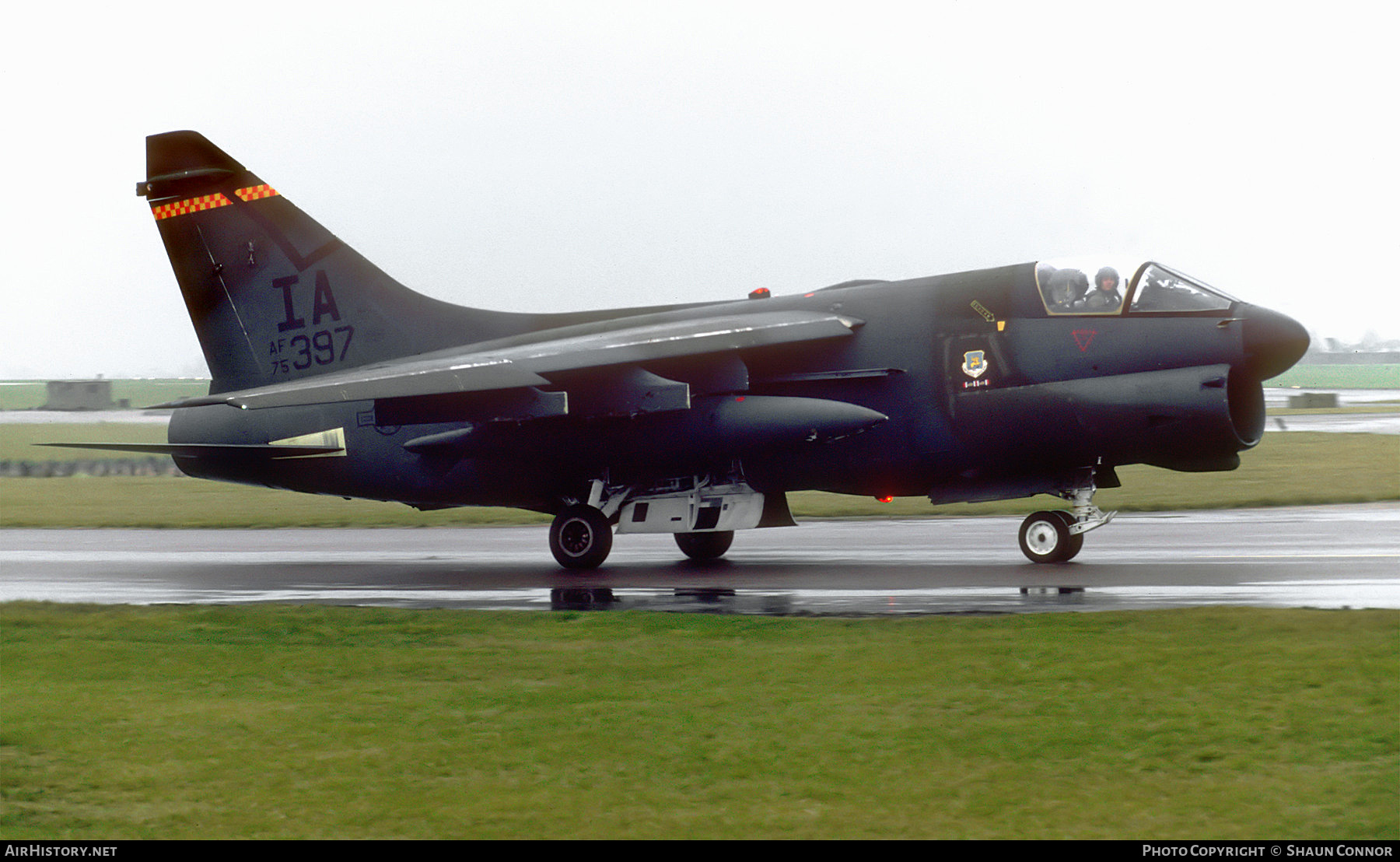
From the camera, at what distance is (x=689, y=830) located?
535 centimetres

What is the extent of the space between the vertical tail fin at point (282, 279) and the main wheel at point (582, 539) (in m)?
3.26

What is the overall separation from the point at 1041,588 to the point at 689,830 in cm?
816

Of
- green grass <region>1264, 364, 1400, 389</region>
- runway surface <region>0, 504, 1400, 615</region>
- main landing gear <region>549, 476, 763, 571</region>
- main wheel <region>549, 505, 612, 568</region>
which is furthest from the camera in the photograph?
green grass <region>1264, 364, 1400, 389</region>

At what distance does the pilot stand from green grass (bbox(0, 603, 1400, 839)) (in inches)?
203

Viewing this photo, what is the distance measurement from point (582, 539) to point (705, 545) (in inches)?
73.6

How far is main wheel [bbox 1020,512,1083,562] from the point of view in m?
15.2

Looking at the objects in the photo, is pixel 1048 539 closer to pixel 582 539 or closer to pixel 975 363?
pixel 975 363

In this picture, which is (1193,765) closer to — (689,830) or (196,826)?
(689,830)

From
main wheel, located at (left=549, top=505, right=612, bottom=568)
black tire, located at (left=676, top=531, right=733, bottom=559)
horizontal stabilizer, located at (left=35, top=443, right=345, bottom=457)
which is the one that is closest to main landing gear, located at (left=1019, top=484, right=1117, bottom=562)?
black tire, located at (left=676, top=531, right=733, bottom=559)

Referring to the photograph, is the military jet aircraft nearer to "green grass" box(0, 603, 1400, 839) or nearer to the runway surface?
the runway surface

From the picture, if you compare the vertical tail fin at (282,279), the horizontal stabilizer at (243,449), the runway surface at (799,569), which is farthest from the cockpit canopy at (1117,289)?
the horizontal stabilizer at (243,449)

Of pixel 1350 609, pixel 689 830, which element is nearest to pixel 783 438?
pixel 1350 609

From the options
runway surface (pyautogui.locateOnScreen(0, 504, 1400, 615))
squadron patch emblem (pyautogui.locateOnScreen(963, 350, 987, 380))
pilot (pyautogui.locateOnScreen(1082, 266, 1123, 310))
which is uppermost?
pilot (pyautogui.locateOnScreen(1082, 266, 1123, 310))

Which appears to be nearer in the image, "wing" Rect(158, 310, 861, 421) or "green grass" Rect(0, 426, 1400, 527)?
"wing" Rect(158, 310, 861, 421)
